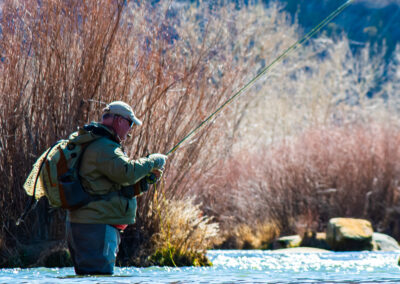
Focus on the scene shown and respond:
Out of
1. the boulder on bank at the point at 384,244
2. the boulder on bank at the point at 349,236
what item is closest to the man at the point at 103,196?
the boulder on bank at the point at 349,236

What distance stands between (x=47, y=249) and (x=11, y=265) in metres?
0.41

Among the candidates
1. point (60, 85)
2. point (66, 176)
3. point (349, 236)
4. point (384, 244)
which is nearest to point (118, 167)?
point (66, 176)

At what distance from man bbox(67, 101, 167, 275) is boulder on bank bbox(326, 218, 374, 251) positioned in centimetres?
832

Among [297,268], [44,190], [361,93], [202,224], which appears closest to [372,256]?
[297,268]

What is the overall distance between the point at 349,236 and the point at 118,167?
8.69 meters

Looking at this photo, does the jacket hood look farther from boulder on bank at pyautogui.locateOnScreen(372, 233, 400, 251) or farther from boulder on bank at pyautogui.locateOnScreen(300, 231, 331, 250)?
boulder on bank at pyautogui.locateOnScreen(300, 231, 331, 250)

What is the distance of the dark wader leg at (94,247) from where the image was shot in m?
5.36

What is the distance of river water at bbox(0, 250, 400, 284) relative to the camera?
230 inches

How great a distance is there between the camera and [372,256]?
11.1 meters

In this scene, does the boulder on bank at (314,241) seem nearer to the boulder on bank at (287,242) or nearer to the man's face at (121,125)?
the boulder on bank at (287,242)

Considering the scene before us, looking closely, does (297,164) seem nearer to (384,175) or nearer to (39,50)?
(384,175)

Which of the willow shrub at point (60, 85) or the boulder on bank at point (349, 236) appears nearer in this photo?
the willow shrub at point (60, 85)

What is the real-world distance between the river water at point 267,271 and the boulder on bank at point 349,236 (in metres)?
1.20

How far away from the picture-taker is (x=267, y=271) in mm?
8008
